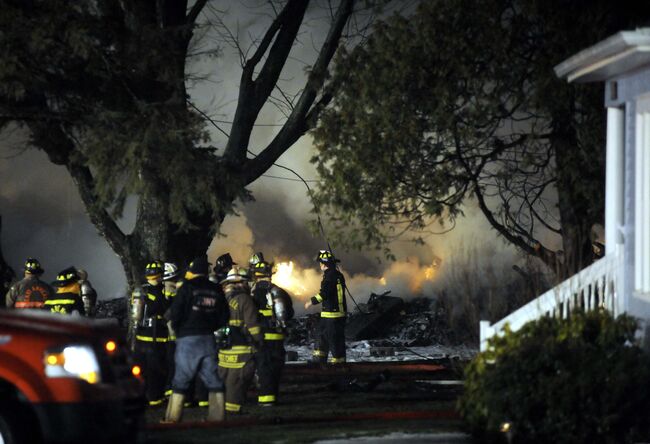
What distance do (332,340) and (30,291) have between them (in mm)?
5618

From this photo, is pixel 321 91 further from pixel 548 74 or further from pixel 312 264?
pixel 312 264

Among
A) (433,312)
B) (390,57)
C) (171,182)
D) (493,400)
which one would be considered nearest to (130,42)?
(171,182)

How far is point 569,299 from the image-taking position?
12922 millimetres

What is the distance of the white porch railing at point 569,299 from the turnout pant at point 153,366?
5116 millimetres

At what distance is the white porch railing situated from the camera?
39.2ft

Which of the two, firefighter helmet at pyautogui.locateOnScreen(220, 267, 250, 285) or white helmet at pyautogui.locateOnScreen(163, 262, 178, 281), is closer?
firefighter helmet at pyautogui.locateOnScreen(220, 267, 250, 285)

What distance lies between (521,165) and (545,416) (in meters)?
9.47

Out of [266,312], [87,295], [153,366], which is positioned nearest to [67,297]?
[153,366]

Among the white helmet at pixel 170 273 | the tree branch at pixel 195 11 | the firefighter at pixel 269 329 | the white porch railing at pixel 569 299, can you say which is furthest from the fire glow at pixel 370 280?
the white porch railing at pixel 569 299

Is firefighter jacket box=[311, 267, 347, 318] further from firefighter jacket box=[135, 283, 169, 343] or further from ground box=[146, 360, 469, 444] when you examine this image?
firefighter jacket box=[135, 283, 169, 343]

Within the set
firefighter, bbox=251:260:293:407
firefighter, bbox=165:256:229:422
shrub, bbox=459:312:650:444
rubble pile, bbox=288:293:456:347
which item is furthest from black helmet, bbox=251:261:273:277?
rubble pile, bbox=288:293:456:347

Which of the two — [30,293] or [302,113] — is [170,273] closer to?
[30,293]

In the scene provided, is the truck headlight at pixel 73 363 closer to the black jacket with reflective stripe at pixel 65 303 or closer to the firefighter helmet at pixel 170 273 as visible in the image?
the black jacket with reflective stripe at pixel 65 303

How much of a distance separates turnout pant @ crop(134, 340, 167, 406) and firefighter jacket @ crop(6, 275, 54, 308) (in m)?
2.93
